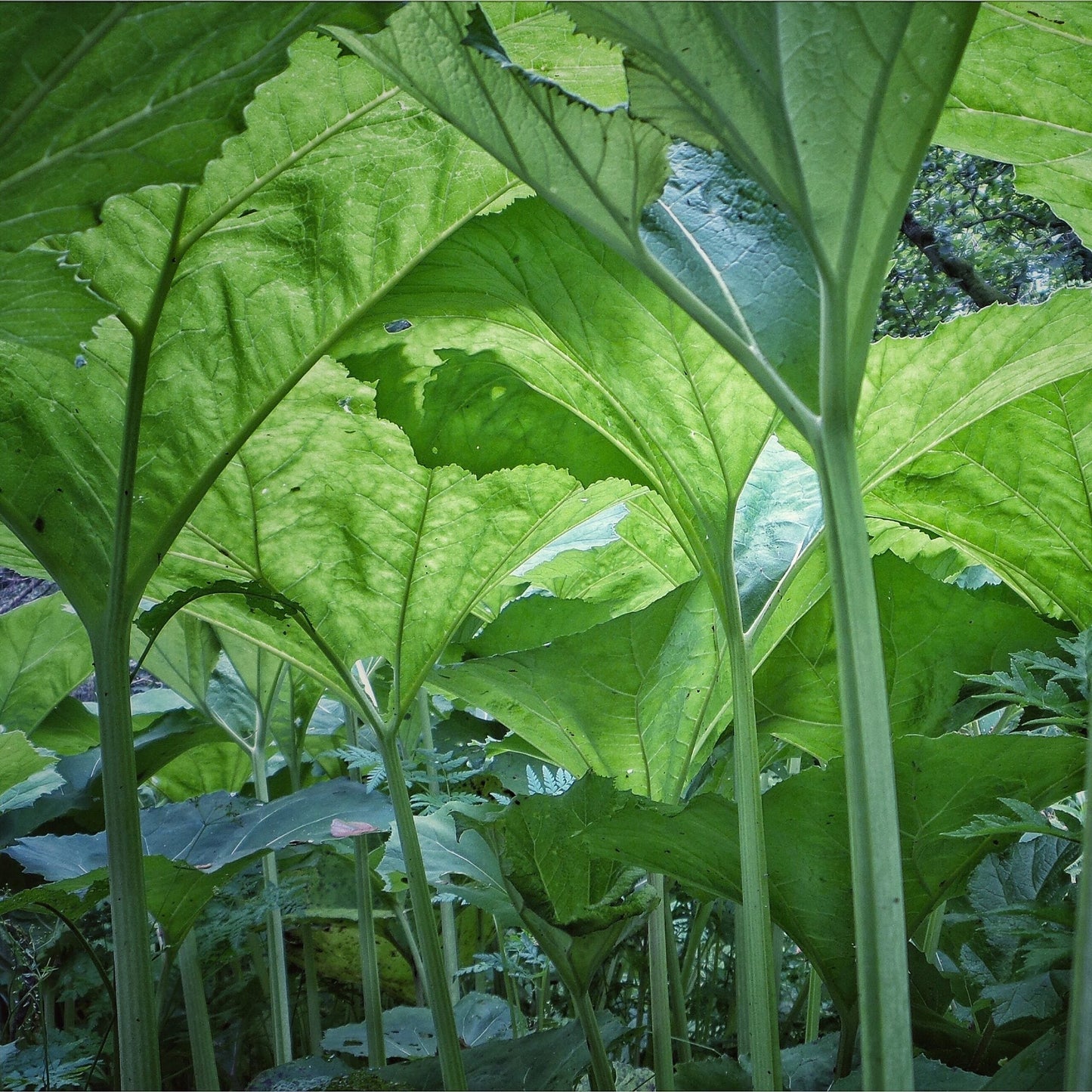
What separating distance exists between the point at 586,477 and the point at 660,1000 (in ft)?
1.87

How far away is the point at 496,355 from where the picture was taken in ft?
2.94

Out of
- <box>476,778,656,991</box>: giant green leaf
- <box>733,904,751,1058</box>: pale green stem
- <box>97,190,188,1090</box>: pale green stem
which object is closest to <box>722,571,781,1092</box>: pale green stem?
→ <box>476,778,656,991</box>: giant green leaf

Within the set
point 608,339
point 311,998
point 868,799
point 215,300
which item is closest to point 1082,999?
point 868,799

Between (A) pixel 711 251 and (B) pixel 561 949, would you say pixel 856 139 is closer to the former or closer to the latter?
(A) pixel 711 251

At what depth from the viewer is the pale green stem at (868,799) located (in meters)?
0.49

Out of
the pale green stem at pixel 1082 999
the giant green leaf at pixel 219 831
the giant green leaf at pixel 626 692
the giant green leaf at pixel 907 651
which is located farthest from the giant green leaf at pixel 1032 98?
the giant green leaf at pixel 219 831

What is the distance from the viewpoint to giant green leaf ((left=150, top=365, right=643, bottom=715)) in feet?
3.22

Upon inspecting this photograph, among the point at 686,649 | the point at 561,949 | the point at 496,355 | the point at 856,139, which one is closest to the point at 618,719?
the point at 686,649

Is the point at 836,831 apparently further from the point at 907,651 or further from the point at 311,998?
the point at 311,998

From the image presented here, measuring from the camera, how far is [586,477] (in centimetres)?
96

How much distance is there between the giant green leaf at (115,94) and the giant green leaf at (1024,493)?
790 mm

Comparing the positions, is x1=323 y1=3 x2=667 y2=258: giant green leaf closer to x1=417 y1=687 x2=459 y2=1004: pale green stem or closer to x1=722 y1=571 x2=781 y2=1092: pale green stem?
x1=722 y1=571 x2=781 y2=1092: pale green stem

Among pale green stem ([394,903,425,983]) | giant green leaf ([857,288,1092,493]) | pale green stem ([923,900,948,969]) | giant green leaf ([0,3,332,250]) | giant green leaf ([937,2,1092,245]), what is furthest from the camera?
pale green stem ([394,903,425,983])

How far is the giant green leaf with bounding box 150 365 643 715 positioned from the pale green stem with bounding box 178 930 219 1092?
425 mm
